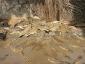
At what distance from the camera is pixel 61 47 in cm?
380

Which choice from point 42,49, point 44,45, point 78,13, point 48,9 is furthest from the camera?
point 48,9

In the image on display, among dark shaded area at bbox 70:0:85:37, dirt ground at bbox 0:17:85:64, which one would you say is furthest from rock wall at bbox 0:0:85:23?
dirt ground at bbox 0:17:85:64

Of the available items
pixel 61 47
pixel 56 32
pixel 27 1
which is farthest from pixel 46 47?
pixel 27 1

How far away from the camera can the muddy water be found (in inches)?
137

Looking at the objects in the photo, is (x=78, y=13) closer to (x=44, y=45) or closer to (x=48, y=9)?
(x=48, y=9)

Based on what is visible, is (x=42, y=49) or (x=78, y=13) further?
(x=78, y=13)

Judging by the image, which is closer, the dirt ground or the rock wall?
the dirt ground

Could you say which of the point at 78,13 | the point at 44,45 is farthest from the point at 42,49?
the point at 78,13

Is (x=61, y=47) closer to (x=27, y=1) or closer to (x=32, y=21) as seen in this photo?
(x=32, y=21)

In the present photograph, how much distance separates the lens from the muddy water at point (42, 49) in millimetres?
3473

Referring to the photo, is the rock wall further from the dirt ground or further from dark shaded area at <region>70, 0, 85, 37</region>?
the dirt ground

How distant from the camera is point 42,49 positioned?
12.4ft

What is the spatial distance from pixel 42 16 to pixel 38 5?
0.78 feet

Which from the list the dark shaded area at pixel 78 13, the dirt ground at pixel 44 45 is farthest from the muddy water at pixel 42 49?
the dark shaded area at pixel 78 13
